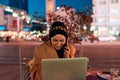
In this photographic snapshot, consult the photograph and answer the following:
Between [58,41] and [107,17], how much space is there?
10671mm

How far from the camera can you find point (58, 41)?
6.72 ft

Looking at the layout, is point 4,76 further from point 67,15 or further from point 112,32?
point 112,32

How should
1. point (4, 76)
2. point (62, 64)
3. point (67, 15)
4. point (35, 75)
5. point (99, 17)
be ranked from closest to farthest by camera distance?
1. point (62, 64)
2. point (35, 75)
3. point (67, 15)
4. point (4, 76)
5. point (99, 17)

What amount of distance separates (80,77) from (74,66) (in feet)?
0.34

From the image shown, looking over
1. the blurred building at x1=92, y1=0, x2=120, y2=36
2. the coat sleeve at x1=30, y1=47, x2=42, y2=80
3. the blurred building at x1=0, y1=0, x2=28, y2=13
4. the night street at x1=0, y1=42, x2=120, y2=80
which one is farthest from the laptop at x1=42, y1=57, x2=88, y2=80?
the blurred building at x1=0, y1=0, x2=28, y2=13

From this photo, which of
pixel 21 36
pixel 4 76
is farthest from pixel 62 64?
pixel 21 36

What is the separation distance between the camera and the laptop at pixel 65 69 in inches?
71.7

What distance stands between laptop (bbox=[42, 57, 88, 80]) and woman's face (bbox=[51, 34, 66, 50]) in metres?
0.25

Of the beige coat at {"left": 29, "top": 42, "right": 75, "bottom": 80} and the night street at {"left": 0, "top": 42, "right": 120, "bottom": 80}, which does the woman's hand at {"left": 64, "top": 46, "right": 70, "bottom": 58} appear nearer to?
the beige coat at {"left": 29, "top": 42, "right": 75, "bottom": 80}

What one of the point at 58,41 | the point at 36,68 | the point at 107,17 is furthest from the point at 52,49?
the point at 107,17

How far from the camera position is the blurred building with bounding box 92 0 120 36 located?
11.7 meters

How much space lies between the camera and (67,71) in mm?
1849

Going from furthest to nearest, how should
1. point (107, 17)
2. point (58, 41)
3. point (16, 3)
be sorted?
point (16, 3), point (107, 17), point (58, 41)

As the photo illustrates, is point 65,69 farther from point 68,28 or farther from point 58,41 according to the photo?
point 68,28
